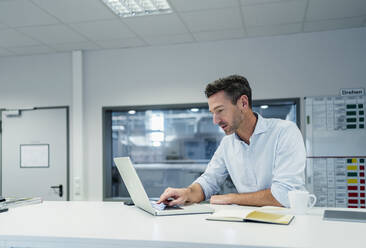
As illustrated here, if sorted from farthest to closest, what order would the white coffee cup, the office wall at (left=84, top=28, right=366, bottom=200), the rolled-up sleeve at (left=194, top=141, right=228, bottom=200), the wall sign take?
1. the wall sign
2. the office wall at (left=84, top=28, right=366, bottom=200)
3. the rolled-up sleeve at (left=194, top=141, right=228, bottom=200)
4. the white coffee cup

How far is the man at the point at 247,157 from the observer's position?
5.08 feet

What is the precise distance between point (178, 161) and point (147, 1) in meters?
1.65

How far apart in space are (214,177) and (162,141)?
6.44ft

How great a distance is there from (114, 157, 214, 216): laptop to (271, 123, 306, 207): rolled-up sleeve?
358 millimetres

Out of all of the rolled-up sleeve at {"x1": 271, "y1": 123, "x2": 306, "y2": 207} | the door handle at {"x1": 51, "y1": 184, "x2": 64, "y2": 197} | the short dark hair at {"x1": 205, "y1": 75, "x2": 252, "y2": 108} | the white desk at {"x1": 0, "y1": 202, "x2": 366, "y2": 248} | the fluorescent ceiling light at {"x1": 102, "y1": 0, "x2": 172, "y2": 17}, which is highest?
the fluorescent ceiling light at {"x1": 102, "y1": 0, "x2": 172, "y2": 17}

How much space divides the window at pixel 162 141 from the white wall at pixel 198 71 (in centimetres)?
12

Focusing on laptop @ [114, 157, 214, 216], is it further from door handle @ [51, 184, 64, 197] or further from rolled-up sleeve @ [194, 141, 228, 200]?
door handle @ [51, 184, 64, 197]

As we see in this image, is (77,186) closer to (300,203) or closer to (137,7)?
(137,7)

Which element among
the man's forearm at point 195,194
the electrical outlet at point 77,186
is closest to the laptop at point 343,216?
the man's forearm at point 195,194

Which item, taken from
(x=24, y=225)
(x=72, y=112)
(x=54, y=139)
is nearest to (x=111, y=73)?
(x=72, y=112)

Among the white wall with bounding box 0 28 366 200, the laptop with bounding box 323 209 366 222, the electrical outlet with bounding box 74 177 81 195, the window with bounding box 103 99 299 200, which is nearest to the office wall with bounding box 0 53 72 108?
the white wall with bounding box 0 28 366 200

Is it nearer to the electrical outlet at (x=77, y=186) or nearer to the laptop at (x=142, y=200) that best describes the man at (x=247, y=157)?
the laptop at (x=142, y=200)

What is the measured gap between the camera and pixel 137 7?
9.27ft

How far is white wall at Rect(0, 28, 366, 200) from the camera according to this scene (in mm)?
3270
